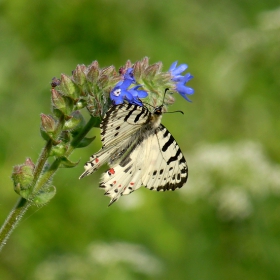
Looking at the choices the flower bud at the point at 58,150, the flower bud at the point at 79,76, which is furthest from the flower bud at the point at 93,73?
the flower bud at the point at 58,150

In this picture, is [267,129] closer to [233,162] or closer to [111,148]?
[233,162]

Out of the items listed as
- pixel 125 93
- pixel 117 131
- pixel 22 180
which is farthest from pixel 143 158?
pixel 22 180

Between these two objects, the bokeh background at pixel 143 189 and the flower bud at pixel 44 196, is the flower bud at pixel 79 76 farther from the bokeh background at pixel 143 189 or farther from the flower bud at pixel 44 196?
the bokeh background at pixel 143 189

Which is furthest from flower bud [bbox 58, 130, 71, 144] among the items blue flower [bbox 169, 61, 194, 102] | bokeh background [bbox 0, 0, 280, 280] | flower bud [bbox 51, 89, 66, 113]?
bokeh background [bbox 0, 0, 280, 280]

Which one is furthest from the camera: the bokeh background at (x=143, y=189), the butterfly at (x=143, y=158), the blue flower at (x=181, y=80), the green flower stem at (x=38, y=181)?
the bokeh background at (x=143, y=189)

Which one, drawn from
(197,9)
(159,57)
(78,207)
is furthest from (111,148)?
(197,9)

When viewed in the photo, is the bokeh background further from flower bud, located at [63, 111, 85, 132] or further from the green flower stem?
flower bud, located at [63, 111, 85, 132]

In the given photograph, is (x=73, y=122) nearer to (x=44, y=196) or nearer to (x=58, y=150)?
(x=58, y=150)
